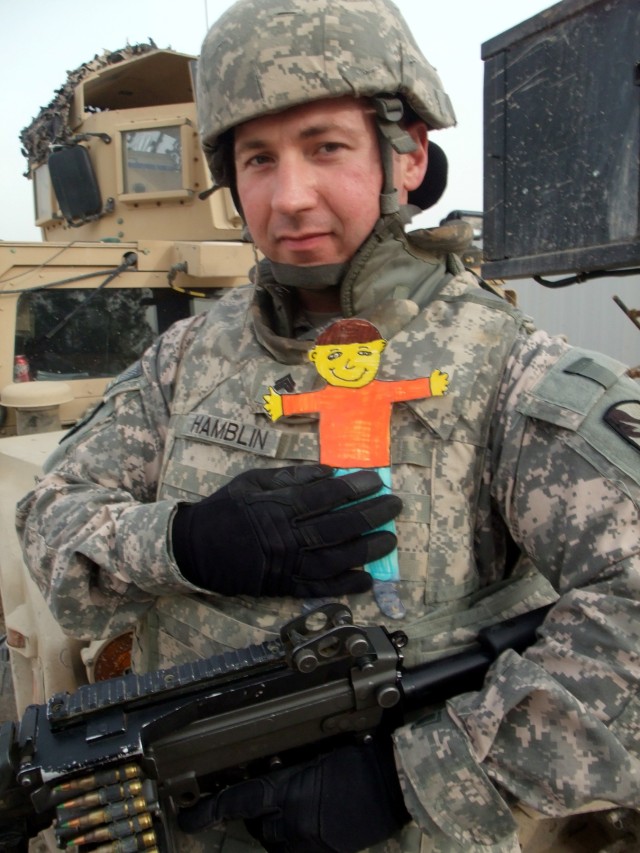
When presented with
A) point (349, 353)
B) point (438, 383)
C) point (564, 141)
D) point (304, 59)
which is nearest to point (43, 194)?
point (564, 141)

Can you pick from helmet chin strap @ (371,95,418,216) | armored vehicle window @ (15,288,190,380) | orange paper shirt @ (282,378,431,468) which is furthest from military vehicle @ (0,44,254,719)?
orange paper shirt @ (282,378,431,468)

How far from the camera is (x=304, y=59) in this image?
1272 millimetres

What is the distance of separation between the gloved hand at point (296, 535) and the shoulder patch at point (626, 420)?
1.23 feet

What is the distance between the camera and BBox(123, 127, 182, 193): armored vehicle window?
570cm

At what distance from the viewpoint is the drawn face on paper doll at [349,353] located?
1.34 metres

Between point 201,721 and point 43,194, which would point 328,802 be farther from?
point 43,194

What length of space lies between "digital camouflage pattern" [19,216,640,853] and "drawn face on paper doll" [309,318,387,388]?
0.11 ft

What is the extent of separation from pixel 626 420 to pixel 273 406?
0.63 meters

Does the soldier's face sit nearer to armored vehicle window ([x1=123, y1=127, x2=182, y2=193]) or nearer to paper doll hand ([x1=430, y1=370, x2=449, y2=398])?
paper doll hand ([x1=430, y1=370, x2=449, y2=398])

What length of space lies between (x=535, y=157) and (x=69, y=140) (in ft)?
15.8

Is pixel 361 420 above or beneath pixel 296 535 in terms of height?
above

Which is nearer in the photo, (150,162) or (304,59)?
(304,59)

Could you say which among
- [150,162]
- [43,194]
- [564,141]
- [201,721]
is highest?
[150,162]

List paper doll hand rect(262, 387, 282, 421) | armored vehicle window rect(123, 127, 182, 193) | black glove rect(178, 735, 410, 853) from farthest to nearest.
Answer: armored vehicle window rect(123, 127, 182, 193) → paper doll hand rect(262, 387, 282, 421) → black glove rect(178, 735, 410, 853)
